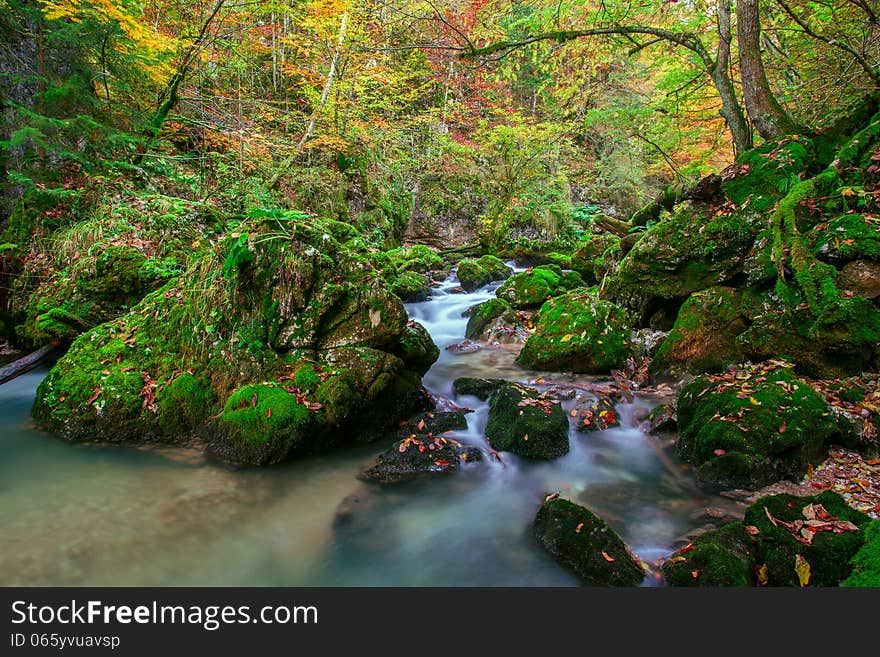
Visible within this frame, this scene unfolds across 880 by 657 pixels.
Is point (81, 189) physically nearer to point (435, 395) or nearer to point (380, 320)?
point (380, 320)

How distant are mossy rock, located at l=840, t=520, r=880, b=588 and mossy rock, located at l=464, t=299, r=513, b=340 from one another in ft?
22.1

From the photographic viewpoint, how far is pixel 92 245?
21.2 ft

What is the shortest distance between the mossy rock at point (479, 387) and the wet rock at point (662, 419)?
5.84ft

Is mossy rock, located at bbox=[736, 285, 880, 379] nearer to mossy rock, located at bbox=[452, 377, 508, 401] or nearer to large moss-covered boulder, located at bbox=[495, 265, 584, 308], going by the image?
mossy rock, located at bbox=[452, 377, 508, 401]

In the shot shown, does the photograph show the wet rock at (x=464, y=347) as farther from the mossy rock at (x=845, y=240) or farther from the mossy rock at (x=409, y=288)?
the mossy rock at (x=845, y=240)

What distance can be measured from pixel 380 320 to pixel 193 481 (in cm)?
243

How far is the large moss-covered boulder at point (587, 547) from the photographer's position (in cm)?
270

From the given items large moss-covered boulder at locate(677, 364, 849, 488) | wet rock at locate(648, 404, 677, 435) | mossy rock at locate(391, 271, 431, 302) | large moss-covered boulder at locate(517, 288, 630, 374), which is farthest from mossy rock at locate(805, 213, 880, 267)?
mossy rock at locate(391, 271, 431, 302)

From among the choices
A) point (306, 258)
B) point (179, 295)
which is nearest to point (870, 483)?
point (306, 258)

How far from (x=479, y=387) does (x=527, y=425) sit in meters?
1.32

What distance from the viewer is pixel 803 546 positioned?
7.95 feet

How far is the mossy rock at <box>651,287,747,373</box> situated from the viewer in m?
5.30

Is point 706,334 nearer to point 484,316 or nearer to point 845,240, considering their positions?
point 845,240

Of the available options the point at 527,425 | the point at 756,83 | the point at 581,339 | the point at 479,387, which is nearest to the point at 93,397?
the point at 479,387
